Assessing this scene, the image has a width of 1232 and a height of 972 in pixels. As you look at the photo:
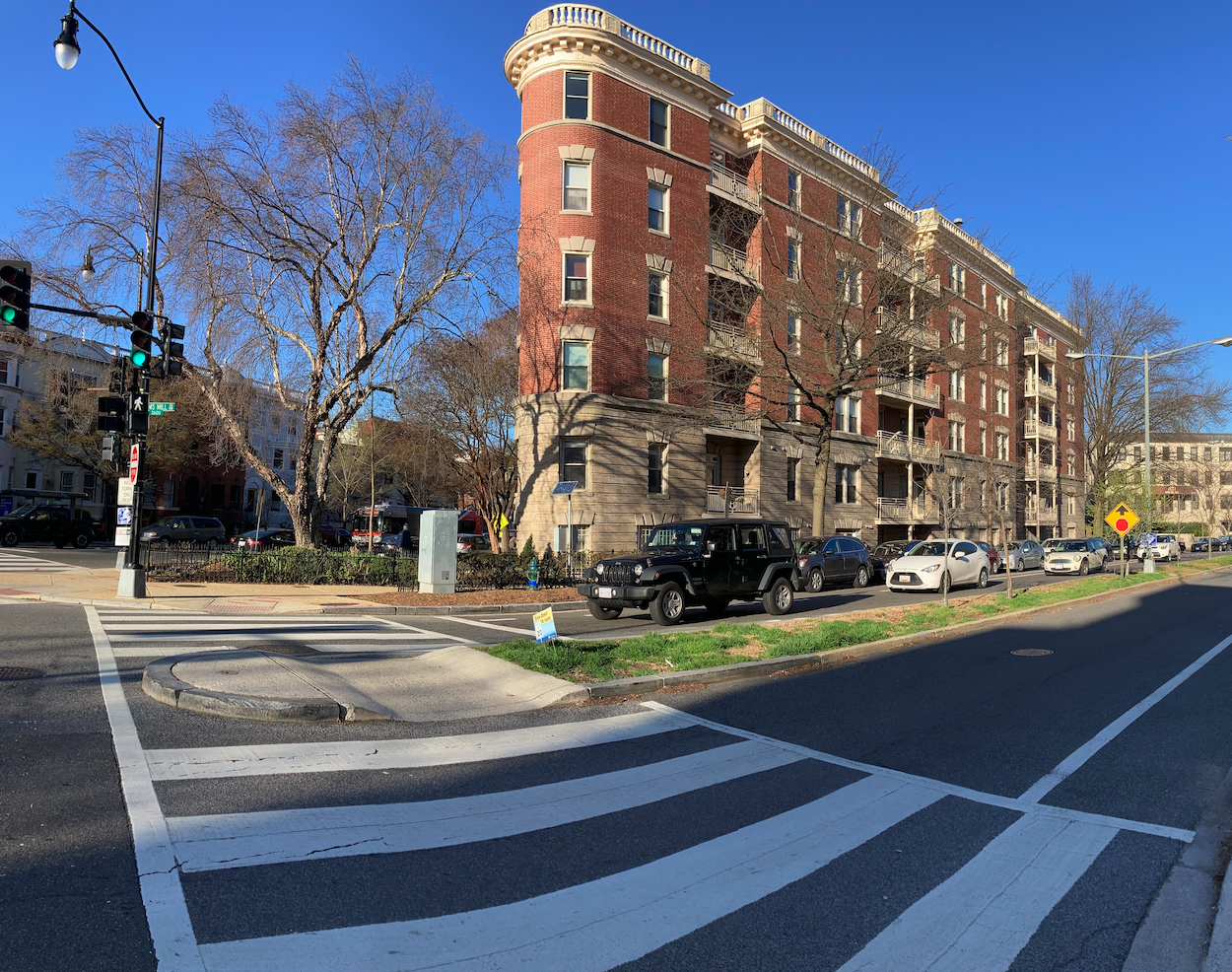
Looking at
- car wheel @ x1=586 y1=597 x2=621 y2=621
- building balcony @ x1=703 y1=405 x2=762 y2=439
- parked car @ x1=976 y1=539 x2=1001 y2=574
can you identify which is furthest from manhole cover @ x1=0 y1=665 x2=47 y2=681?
parked car @ x1=976 y1=539 x2=1001 y2=574

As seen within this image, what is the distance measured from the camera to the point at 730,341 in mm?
32125

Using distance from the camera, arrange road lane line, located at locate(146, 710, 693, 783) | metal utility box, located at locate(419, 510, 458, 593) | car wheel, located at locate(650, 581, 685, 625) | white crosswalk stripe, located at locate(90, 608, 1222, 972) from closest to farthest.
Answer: white crosswalk stripe, located at locate(90, 608, 1222, 972), road lane line, located at locate(146, 710, 693, 783), car wheel, located at locate(650, 581, 685, 625), metal utility box, located at locate(419, 510, 458, 593)

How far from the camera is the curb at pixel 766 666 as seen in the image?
8398 mm

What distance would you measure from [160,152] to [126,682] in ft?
45.8

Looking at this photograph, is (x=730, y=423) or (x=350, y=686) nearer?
(x=350, y=686)

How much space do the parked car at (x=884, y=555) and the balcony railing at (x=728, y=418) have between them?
7.35 m

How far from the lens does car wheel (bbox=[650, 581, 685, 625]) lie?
47.2 feet

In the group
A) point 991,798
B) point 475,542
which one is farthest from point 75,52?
point 475,542

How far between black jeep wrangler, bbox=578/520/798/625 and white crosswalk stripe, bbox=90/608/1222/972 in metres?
7.41

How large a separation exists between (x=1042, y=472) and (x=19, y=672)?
6227cm

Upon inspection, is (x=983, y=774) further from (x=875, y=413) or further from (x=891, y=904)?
(x=875, y=413)

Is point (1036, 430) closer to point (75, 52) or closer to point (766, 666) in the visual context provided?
point (766, 666)

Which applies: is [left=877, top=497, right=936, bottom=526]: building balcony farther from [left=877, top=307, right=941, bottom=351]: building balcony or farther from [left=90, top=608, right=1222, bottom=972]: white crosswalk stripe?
[left=90, top=608, right=1222, bottom=972]: white crosswalk stripe

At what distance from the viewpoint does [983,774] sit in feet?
19.8
